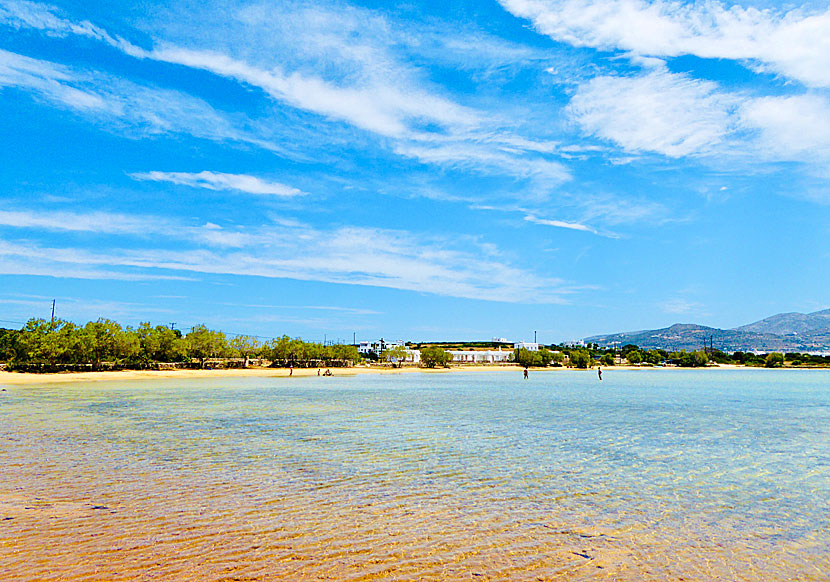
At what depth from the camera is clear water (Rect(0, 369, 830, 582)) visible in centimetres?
915

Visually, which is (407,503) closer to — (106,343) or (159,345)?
(106,343)

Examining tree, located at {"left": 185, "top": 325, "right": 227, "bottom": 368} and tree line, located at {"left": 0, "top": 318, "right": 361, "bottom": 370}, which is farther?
tree, located at {"left": 185, "top": 325, "right": 227, "bottom": 368}

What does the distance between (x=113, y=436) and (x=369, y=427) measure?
10.7 m

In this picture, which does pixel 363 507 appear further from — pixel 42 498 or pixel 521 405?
pixel 521 405

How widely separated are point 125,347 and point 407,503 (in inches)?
3664

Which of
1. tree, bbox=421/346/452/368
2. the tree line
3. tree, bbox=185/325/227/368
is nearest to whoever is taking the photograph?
the tree line

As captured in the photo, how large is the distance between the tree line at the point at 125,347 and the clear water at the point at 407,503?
206 ft

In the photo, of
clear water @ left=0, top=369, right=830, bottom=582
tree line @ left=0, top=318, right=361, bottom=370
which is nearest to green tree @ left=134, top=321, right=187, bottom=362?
tree line @ left=0, top=318, right=361, bottom=370

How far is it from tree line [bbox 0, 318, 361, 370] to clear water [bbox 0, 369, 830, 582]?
6290 centimetres

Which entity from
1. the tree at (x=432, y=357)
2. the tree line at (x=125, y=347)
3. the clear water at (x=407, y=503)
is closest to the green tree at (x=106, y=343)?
the tree line at (x=125, y=347)

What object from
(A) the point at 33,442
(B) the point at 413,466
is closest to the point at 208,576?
(B) the point at 413,466

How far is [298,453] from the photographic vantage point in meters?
20.1

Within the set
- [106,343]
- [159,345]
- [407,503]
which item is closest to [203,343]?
[159,345]

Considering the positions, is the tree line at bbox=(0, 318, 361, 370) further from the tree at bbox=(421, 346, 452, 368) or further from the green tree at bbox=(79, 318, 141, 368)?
the tree at bbox=(421, 346, 452, 368)
